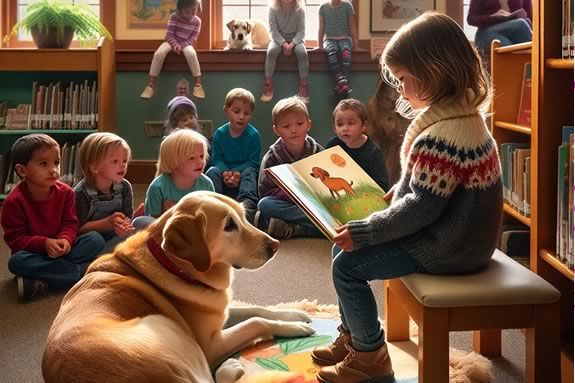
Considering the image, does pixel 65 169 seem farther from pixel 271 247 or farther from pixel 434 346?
pixel 434 346

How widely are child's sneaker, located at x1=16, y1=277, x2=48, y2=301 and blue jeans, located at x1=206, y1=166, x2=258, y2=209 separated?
1.55 m

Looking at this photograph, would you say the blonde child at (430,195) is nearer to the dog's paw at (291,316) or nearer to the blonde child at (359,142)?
the dog's paw at (291,316)

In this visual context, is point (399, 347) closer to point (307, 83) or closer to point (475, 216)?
point (475, 216)

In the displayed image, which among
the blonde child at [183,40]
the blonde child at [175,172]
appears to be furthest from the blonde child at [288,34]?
the blonde child at [175,172]

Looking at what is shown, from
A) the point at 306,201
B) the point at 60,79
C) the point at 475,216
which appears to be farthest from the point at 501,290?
the point at 60,79

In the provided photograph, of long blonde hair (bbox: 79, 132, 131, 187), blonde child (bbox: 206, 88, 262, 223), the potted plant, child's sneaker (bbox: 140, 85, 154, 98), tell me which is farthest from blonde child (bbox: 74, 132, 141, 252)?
child's sneaker (bbox: 140, 85, 154, 98)

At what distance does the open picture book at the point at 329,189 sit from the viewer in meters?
2.20

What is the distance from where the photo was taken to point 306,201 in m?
2.20

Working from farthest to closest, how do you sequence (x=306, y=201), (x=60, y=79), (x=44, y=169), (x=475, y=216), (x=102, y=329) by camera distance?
1. (x=60, y=79)
2. (x=44, y=169)
3. (x=306, y=201)
4. (x=475, y=216)
5. (x=102, y=329)

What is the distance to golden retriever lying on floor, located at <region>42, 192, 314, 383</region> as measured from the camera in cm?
176

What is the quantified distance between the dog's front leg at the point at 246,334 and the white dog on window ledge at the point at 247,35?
355cm

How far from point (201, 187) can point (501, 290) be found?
78.7 inches

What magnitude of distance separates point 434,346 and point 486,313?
0.14m

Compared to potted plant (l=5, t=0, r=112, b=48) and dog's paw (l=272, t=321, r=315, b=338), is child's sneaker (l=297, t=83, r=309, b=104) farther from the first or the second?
dog's paw (l=272, t=321, r=315, b=338)
